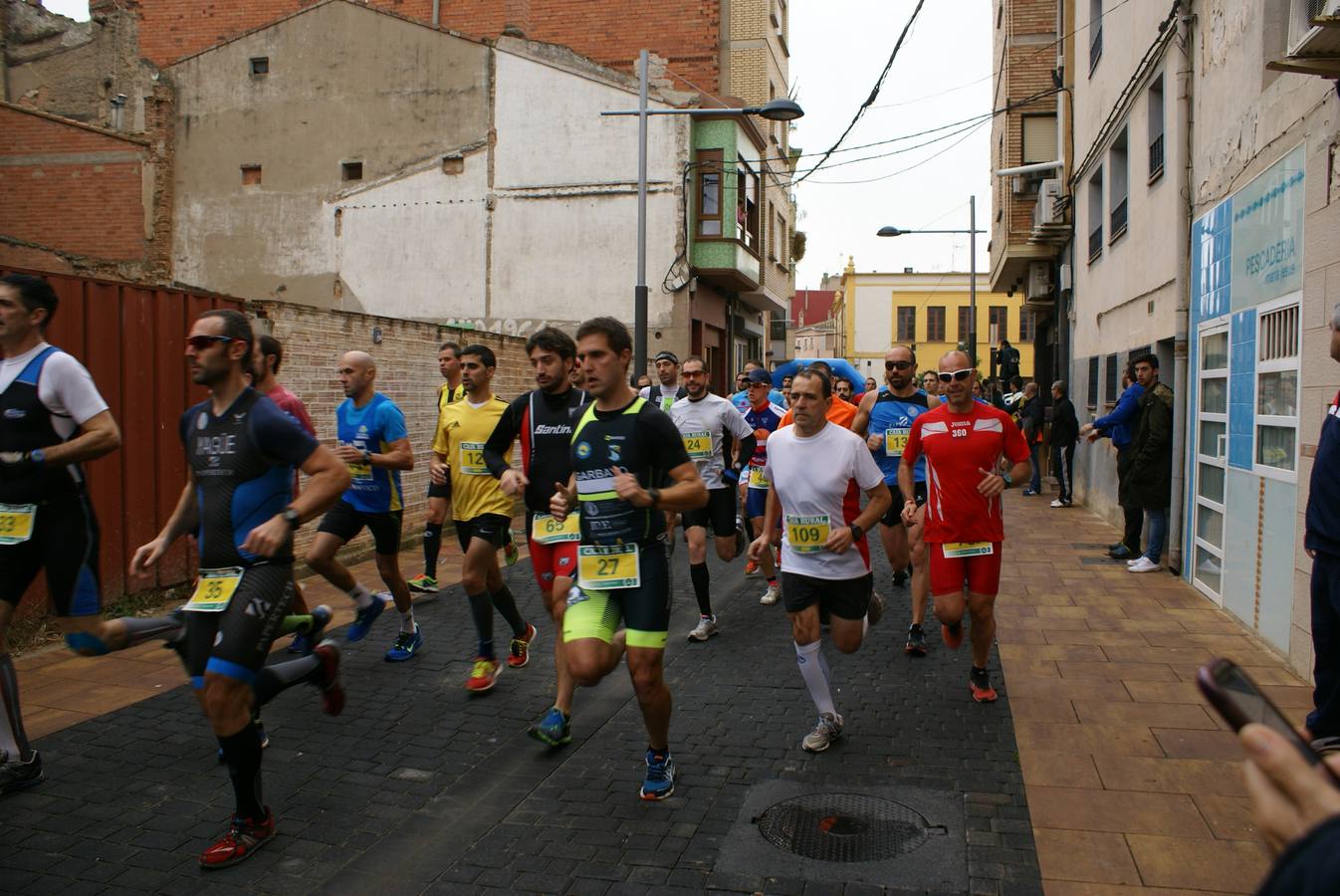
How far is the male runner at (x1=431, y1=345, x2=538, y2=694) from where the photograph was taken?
6293mm

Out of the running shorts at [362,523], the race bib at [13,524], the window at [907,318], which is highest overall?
the window at [907,318]

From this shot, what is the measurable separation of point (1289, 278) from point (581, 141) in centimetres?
1917

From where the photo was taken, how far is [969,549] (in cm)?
590

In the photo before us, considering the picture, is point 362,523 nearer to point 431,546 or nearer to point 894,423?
point 431,546

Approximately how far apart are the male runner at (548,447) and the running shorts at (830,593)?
116 cm

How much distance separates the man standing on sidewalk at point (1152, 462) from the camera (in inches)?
391

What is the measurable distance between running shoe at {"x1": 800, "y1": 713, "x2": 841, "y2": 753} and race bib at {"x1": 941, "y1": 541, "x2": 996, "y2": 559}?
1.27 meters

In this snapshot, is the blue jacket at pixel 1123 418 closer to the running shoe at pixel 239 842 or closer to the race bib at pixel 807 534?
the race bib at pixel 807 534

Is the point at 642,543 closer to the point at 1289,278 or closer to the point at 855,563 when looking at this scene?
the point at 855,563

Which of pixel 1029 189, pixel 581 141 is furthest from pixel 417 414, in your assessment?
pixel 1029 189

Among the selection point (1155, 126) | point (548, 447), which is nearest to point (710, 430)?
point (548, 447)

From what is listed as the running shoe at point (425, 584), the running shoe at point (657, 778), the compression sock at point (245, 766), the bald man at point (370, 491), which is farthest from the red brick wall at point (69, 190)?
the running shoe at point (657, 778)

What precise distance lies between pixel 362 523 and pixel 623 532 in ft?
10.4

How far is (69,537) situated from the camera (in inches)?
175
